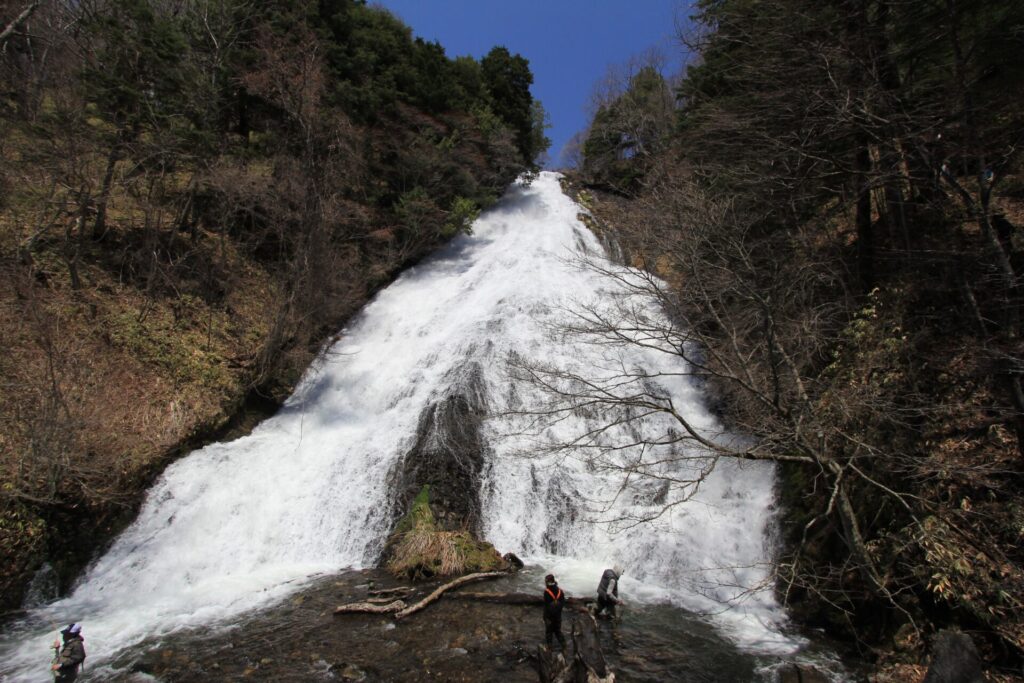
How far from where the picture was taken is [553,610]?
273 inches

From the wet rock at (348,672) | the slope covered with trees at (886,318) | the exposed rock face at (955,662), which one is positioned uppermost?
the slope covered with trees at (886,318)

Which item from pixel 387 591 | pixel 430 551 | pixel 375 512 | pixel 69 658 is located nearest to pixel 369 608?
pixel 387 591

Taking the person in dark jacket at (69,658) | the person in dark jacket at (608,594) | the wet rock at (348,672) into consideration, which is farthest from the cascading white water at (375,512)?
the wet rock at (348,672)

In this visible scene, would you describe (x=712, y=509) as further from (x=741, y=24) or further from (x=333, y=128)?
(x=333, y=128)

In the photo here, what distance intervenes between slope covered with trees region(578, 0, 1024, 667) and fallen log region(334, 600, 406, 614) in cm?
538

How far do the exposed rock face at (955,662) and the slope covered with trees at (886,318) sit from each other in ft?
2.15

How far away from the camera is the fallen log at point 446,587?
820 cm

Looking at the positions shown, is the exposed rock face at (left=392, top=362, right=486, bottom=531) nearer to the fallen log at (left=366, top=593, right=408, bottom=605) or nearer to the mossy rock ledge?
the mossy rock ledge

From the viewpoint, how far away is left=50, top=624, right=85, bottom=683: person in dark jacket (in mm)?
5891

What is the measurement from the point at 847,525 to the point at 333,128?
19.1 m

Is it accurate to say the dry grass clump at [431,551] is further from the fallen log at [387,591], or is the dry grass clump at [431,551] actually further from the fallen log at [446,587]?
the fallen log at [387,591]

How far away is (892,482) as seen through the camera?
299 inches

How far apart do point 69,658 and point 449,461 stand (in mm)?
7038

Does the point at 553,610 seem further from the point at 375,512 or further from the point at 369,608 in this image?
the point at 375,512
